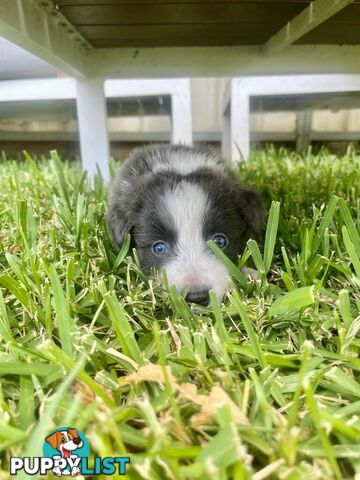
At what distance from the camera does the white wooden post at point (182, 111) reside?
6.15m

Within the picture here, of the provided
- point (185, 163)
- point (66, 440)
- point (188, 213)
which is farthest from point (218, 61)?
point (66, 440)

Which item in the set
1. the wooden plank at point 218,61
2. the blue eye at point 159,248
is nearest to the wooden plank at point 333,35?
the wooden plank at point 218,61

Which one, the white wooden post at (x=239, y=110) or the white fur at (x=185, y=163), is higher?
the white wooden post at (x=239, y=110)

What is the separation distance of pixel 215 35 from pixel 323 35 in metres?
0.88

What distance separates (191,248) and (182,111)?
166 inches

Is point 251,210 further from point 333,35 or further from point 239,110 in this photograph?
point 239,110

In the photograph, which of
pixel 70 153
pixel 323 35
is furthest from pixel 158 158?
pixel 70 153

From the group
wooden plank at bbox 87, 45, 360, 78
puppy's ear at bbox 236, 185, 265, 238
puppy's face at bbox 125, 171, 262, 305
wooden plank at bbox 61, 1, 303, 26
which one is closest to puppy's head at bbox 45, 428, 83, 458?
puppy's face at bbox 125, 171, 262, 305

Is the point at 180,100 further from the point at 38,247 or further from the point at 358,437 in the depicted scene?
the point at 358,437

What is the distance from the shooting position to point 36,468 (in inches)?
41.6

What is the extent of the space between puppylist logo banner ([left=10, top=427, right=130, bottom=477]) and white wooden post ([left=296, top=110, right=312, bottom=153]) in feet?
26.8

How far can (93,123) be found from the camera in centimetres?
445

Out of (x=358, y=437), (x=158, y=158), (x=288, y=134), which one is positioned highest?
(x=288, y=134)

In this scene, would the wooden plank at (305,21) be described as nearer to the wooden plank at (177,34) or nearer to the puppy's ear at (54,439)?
the wooden plank at (177,34)
